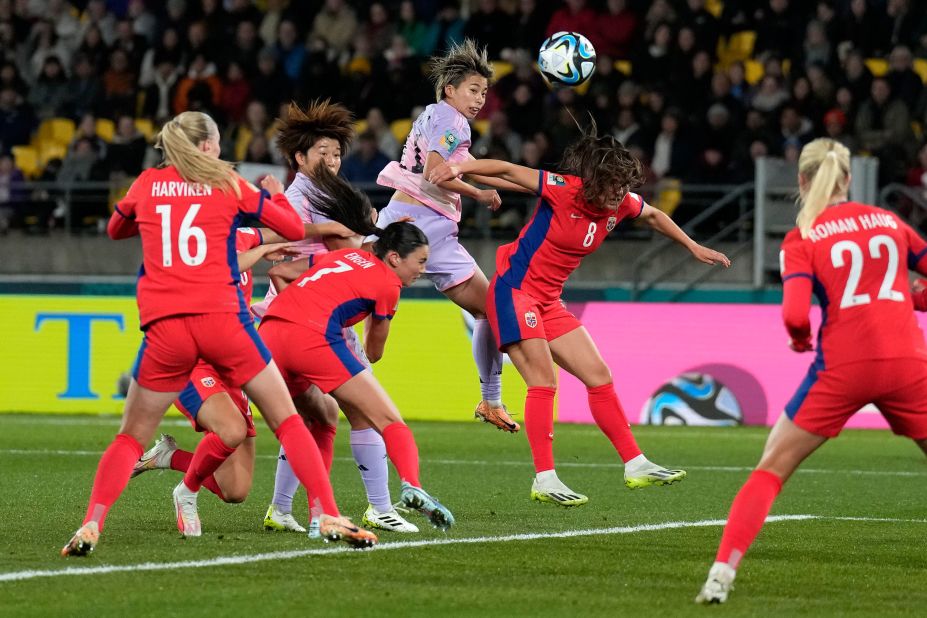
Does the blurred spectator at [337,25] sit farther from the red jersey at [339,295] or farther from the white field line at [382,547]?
the red jersey at [339,295]

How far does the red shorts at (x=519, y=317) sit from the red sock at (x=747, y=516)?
3.04 m

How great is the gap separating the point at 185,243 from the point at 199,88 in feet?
48.0

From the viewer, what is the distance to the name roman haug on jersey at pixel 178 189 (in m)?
6.93

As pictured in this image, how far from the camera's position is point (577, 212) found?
888cm

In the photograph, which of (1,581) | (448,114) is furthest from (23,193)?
(1,581)

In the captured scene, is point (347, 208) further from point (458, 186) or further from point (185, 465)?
point (185, 465)

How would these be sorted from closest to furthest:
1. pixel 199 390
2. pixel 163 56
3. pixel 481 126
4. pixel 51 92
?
pixel 199 390 → pixel 481 126 → pixel 163 56 → pixel 51 92

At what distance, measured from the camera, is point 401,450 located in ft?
25.5

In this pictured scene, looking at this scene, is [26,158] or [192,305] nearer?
[192,305]

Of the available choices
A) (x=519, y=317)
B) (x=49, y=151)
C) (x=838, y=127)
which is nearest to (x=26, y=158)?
(x=49, y=151)

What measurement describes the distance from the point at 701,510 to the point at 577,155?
7.74 ft

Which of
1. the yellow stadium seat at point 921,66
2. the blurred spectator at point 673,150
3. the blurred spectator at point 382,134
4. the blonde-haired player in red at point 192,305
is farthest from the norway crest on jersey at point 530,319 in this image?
the yellow stadium seat at point 921,66

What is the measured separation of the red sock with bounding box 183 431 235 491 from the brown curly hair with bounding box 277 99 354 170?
5.69 ft

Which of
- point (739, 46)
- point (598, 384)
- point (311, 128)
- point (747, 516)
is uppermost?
point (739, 46)
